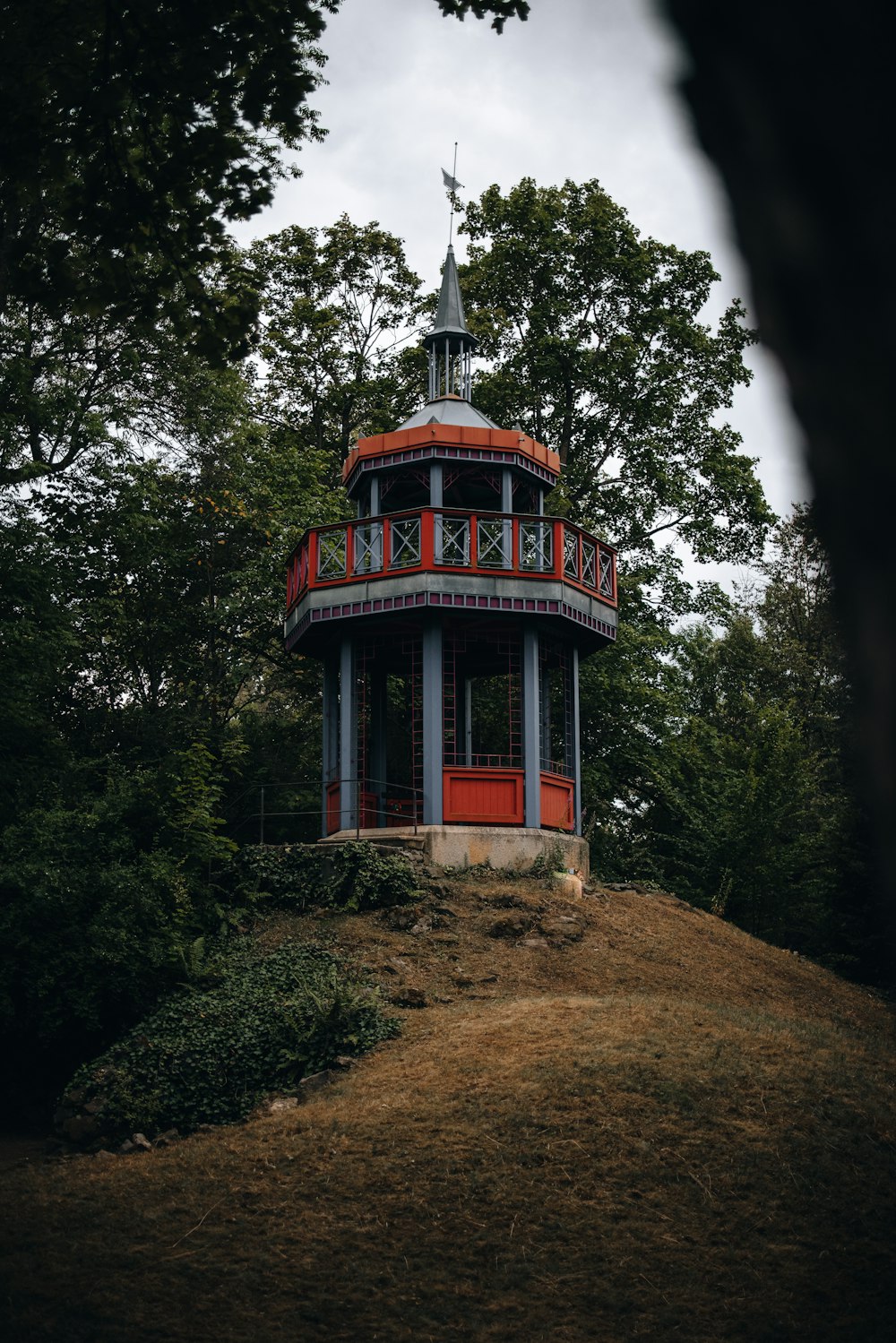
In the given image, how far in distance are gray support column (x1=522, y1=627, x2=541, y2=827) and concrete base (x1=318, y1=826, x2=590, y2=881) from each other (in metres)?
0.35

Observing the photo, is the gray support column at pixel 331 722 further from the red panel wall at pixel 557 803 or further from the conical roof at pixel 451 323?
the conical roof at pixel 451 323

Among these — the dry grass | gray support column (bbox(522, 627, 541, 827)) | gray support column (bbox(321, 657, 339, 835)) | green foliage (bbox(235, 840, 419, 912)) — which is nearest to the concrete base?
gray support column (bbox(522, 627, 541, 827))

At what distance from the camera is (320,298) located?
31719 mm

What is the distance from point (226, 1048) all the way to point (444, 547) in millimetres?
9086

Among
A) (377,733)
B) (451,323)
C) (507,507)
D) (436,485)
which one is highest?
(451,323)

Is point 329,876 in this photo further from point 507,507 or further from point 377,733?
point 507,507

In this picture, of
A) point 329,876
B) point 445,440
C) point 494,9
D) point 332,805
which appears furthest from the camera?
point 332,805

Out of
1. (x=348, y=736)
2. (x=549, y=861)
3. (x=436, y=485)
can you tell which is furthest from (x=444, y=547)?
(x=549, y=861)

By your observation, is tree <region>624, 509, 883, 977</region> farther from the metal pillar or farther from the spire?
the spire

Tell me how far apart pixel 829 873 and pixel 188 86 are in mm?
18634

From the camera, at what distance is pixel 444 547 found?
771 inches

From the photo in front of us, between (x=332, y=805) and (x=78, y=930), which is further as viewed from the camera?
(x=332, y=805)

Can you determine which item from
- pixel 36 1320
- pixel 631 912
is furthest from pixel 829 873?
pixel 36 1320

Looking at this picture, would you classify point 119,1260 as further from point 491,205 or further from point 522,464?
point 491,205
